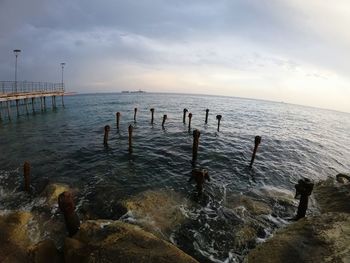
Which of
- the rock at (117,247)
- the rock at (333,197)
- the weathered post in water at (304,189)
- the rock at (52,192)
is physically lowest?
the rock at (52,192)

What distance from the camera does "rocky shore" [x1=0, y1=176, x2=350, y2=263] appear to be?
6.06 metres

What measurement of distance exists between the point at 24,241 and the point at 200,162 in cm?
1285

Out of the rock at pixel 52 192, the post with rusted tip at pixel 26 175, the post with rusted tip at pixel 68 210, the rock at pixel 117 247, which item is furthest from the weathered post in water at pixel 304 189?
the post with rusted tip at pixel 26 175

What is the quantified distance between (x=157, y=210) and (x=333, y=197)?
370 inches

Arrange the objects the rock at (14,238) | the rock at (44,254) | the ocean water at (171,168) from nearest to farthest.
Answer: the rock at (44,254) < the rock at (14,238) < the ocean water at (171,168)

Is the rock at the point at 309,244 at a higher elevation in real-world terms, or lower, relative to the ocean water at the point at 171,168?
higher

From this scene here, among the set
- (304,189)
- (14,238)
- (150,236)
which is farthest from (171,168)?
(14,238)

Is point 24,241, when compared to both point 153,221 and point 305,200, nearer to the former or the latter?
point 153,221

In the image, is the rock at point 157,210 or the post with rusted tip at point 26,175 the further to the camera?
the post with rusted tip at point 26,175

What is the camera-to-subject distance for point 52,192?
1173 cm

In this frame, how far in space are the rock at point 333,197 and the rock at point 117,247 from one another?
8.94 m

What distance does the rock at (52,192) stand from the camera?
437 inches

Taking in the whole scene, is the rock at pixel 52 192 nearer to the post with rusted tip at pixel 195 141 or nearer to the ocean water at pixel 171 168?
the ocean water at pixel 171 168

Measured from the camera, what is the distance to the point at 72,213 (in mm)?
7168
